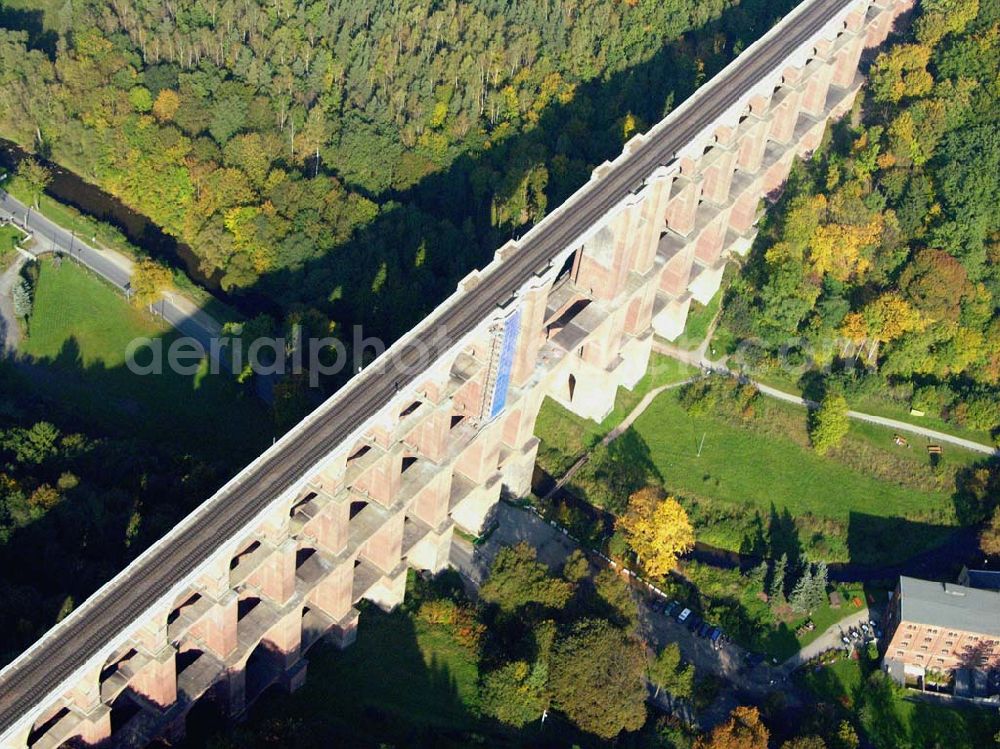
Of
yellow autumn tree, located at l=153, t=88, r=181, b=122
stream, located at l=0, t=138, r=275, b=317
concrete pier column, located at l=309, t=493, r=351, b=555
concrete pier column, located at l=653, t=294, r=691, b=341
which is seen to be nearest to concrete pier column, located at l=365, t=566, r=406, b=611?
concrete pier column, located at l=309, t=493, r=351, b=555

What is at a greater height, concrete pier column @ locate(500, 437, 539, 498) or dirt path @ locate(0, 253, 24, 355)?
dirt path @ locate(0, 253, 24, 355)

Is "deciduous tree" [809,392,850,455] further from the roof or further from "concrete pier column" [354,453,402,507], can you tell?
"concrete pier column" [354,453,402,507]

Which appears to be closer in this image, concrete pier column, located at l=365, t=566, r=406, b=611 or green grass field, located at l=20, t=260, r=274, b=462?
concrete pier column, located at l=365, t=566, r=406, b=611

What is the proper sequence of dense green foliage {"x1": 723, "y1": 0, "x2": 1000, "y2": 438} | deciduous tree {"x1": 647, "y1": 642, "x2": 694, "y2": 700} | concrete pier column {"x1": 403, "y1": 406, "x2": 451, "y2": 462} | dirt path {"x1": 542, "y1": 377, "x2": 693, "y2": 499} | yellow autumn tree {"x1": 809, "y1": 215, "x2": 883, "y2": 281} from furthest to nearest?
yellow autumn tree {"x1": 809, "y1": 215, "x2": 883, "y2": 281}
dense green foliage {"x1": 723, "y1": 0, "x2": 1000, "y2": 438}
dirt path {"x1": 542, "y1": 377, "x2": 693, "y2": 499}
deciduous tree {"x1": 647, "y1": 642, "x2": 694, "y2": 700}
concrete pier column {"x1": 403, "y1": 406, "x2": 451, "y2": 462}

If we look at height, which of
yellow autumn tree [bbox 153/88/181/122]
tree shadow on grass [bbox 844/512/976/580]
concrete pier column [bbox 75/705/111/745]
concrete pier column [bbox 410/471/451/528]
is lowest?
concrete pier column [bbox 75/705/111/745]

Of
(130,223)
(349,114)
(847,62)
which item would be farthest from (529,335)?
(847,62)

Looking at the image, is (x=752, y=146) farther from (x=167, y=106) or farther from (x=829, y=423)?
(x=167, y=106)

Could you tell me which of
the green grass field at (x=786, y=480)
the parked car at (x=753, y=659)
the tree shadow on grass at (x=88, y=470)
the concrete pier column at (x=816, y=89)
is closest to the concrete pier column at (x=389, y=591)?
the tree shadow on grass at (x=88, y=470)

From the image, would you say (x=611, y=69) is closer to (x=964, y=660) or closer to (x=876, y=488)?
(x=876, y=488)
